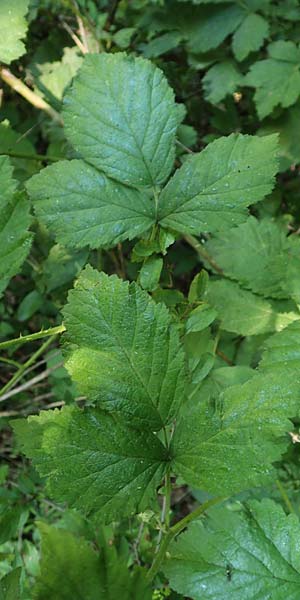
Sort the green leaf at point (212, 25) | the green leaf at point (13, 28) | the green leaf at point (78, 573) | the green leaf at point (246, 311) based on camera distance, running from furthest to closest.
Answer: the green leaf at point (212, 25) → the green leaf at point (246, 311) → the green leaf at point (13, 28) → the green leaf at point (78, 573)

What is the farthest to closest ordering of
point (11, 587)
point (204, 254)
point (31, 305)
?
point (31, 305) < point (204, 254) < point (11, 587)

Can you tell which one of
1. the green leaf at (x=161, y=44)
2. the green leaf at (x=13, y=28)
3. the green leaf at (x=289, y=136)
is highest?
the green leaf at (x=13, y=28)

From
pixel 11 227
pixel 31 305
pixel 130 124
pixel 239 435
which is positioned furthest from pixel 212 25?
pixel 239 435

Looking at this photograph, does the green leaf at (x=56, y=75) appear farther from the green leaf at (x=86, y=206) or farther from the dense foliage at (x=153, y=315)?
the green leaf at (x=86, y=206)

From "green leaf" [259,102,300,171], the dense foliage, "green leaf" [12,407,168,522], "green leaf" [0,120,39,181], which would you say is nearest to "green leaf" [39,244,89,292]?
the dense foliage

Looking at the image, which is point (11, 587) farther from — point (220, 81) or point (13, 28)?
point (220, 81)

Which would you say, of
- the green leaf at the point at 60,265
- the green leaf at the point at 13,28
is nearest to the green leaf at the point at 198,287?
the green leaf at the point at 60,265

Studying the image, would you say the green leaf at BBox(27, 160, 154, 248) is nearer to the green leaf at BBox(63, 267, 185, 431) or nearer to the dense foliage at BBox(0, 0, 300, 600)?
the dense foliage at BBox(0, 0, 300, 600)
